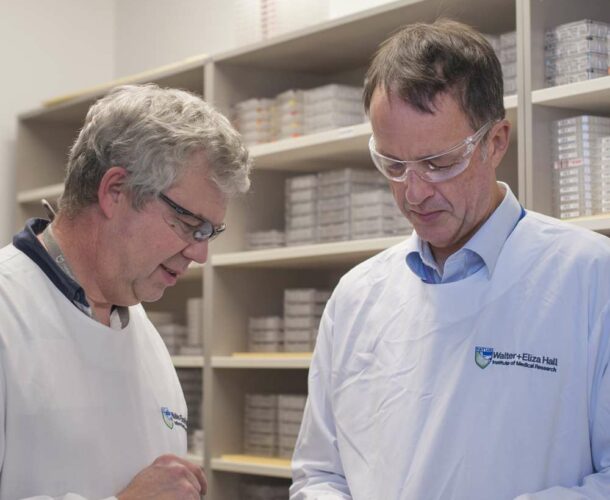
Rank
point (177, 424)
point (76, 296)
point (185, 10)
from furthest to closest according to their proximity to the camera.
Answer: point (185, 10)
point (177, 424)
point (76, 296)

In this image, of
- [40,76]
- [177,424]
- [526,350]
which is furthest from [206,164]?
[40,76]

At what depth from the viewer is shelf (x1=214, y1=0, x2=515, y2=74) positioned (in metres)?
3.18

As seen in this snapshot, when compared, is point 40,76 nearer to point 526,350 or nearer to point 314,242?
point 314,242

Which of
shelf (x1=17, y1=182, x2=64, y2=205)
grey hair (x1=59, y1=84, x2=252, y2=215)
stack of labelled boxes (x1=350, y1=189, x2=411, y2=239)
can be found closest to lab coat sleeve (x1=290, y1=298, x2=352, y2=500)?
grey hair (x1=59, y1=84, x2=252, y2=215)

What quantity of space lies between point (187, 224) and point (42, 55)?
373 centimetres

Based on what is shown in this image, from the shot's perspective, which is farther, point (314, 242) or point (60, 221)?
point (314, 242)

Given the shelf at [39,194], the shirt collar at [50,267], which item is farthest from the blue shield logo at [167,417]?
the shelf at [39,194]

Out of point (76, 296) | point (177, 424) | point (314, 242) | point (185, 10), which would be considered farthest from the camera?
point (185, 10)

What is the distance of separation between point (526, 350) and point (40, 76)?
3.99 meters

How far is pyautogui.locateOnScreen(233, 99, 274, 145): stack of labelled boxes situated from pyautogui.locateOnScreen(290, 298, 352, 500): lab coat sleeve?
1.76m

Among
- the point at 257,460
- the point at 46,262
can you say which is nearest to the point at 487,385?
the point at 46,262

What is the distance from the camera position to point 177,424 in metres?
2.04

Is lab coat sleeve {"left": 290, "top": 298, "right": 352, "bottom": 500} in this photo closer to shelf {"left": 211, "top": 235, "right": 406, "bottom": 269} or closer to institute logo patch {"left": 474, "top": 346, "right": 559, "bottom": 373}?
institute logo patch {"left": 474, "top": 346, "right": 559, "bottom": 373}

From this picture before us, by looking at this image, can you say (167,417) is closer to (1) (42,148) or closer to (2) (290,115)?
(2) (290,115)
